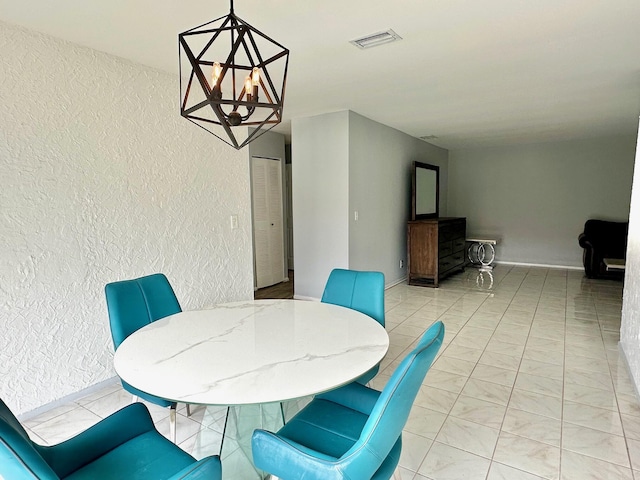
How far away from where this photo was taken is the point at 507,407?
236cm

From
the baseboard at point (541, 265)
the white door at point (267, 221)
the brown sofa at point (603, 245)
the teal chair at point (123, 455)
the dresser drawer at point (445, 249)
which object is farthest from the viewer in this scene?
the baseboard at point (541, 265)

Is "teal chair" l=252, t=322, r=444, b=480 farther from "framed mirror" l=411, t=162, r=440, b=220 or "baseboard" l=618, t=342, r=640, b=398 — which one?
"framed mirror" l=411, t=162, r=440, b=220

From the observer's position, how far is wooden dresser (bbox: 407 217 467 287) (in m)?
5.47

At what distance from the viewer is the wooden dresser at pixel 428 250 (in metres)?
5.47

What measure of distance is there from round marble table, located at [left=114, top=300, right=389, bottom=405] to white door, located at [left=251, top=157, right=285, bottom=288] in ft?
11.3

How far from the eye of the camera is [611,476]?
1.76 m

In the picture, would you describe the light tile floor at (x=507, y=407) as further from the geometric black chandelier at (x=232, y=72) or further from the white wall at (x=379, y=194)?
the geometric black chandelier at (x=232, y=72)

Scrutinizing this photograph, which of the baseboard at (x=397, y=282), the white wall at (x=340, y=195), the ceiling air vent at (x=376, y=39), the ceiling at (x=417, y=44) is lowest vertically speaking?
the baseboard at (x=397, y=282)

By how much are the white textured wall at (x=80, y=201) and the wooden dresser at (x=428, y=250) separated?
11.0 ft

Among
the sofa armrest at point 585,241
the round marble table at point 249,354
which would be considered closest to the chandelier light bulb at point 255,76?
the round marble table at point 249,354

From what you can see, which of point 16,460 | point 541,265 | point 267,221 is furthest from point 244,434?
point 541,265

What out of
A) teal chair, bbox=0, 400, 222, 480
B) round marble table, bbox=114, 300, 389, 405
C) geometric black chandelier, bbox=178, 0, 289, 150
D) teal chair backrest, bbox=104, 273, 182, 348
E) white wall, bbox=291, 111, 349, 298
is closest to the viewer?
teal chair, bbox=0, 400, 222, 480

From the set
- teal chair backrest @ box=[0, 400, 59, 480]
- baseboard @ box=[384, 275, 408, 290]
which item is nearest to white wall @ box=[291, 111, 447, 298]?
baseboard @ box=[384, 275, 408, 290]

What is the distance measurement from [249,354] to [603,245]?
6.47 m
